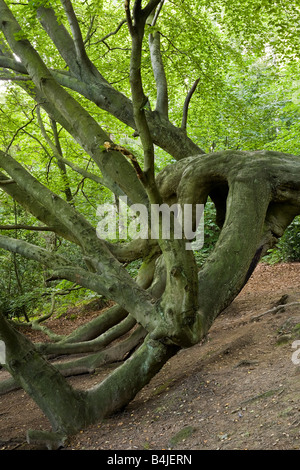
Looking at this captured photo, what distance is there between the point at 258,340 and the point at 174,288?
78.1 inches

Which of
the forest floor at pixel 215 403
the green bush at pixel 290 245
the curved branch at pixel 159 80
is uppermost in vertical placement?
the curved branch at pixel 159 80

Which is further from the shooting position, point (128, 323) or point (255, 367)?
point (128, 323)

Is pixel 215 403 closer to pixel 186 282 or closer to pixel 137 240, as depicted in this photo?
pixel 186 282

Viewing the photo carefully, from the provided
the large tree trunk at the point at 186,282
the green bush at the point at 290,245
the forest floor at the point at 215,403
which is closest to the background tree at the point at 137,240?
the large tree trunk at the point at 186,282

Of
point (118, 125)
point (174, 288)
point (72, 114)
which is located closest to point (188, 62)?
point (118, 125)

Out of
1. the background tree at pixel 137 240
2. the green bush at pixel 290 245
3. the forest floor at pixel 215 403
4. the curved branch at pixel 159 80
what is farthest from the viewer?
the green bush at pixel 290 245

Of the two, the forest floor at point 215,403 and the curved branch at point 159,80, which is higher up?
the curved branch at point 159,80

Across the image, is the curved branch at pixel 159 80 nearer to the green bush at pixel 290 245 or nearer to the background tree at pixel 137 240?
the background tree at pixel 137 240

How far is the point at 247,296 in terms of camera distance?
8.82 meters

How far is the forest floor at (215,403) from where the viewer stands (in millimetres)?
3152

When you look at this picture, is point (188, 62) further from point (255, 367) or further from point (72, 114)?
point (255, 367)

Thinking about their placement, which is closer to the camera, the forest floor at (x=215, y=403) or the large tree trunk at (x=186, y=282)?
the forest floor at (x=215, y=403)

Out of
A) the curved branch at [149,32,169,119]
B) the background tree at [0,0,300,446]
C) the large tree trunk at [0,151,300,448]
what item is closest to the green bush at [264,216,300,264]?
the background tree at [0,0,300,446]

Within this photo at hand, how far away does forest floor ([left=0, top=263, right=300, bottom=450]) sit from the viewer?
3.15m
